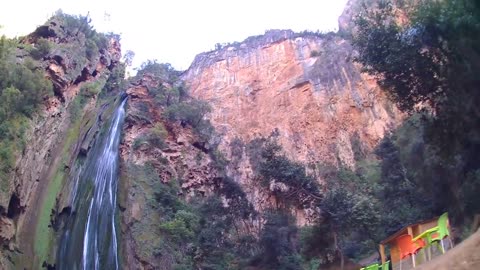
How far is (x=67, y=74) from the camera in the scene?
29.5 m

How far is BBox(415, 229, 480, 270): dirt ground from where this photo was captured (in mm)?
6043

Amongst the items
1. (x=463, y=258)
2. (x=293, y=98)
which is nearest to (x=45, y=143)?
(x=293, y=98)

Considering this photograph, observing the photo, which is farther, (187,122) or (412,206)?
(187,122)

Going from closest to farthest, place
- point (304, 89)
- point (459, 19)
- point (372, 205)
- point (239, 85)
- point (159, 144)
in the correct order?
point (459, 19) → point (372, 205) → point (159, 144) → point (304, 89) → point (239, 85)

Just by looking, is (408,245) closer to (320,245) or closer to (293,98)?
(320,245)

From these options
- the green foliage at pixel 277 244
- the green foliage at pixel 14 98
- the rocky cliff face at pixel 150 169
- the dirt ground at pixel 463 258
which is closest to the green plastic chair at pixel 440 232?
the dirt ground at pixel 463 258

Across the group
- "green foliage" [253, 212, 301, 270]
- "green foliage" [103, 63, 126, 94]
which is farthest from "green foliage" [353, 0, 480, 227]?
"green foliage" [103, 63, 126, 94]

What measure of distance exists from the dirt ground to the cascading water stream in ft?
54.4

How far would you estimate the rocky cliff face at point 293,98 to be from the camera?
36719 mm

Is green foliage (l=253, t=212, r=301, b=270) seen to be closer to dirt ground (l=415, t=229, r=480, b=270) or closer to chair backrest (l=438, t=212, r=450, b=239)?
chair backrest (l=438, t=212, r=450, b=239)

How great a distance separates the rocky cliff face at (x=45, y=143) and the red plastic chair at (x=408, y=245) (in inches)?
585

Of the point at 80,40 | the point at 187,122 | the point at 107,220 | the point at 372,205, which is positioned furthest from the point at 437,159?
the point at 80,40

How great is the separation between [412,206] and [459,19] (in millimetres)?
9632

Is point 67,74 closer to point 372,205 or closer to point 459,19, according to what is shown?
point 372,205
